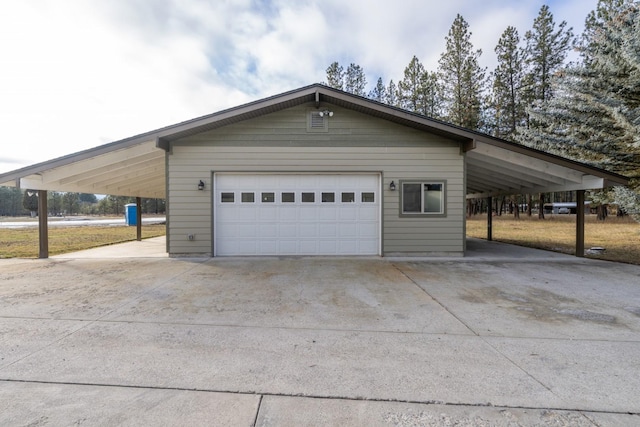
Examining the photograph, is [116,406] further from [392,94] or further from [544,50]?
[392,94]

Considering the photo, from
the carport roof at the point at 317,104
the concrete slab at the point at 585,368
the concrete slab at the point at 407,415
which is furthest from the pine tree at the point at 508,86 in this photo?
the concrete slab at the point at 407,415

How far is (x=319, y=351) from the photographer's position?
2803 mm

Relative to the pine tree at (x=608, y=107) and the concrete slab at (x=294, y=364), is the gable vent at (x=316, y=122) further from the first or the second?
the pine tree at (x=608, y=107)

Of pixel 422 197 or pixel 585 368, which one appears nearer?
pixel 585 368

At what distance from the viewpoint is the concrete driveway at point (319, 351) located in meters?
1.97

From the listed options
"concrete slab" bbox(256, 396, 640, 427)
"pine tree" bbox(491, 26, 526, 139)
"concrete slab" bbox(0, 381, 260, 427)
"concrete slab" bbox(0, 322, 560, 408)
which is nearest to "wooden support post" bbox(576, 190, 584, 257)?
"concrete slab" bbox(0, 322, 560, 408)

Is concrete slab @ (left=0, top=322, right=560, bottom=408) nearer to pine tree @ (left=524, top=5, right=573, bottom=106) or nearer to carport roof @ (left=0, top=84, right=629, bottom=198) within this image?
carport roof @ (left=0, top=84, right=629, bottom=198)

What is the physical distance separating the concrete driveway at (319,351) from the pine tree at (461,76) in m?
23.3

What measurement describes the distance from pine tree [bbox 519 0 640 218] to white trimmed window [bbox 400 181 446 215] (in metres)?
7.57

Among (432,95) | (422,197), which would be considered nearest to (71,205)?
(432,95)

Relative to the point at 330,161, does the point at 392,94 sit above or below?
above

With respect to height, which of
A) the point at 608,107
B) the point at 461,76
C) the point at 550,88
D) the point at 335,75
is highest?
the point at 335,75

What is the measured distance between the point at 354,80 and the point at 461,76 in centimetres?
910

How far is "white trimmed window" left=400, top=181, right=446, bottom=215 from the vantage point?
8.08 metres
